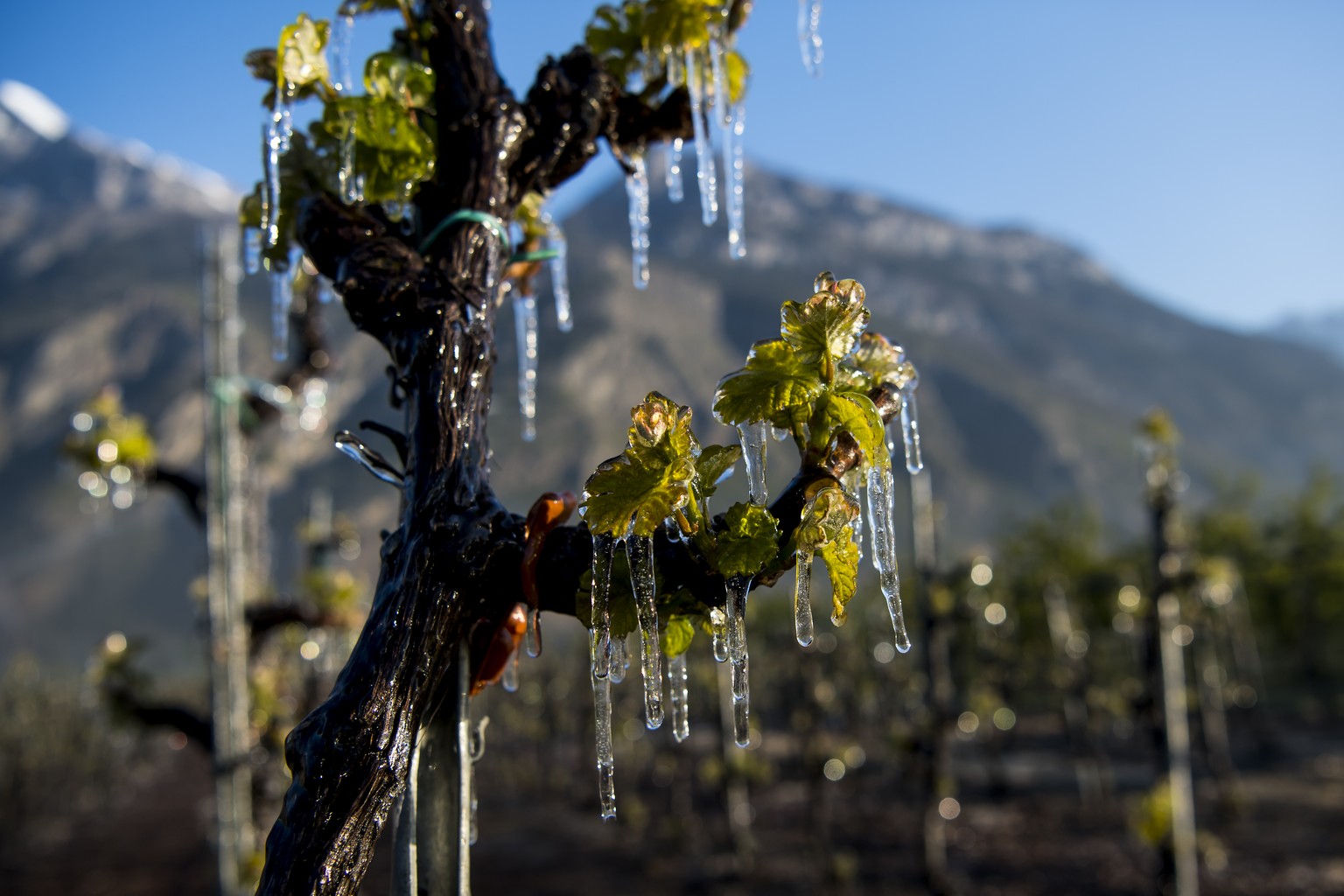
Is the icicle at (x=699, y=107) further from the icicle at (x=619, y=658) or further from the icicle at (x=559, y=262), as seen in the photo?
the icicle at (x=619, y=658)

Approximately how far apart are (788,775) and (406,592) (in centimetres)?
2177

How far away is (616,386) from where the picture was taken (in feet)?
408

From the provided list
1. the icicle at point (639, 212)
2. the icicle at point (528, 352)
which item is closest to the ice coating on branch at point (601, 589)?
the icicle at point (639, 212)

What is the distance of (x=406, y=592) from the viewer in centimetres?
121

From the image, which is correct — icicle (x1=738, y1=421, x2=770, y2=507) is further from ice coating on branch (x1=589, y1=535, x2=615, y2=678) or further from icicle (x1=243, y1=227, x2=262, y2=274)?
icicle (x1=243, y1=227, x2=262, y2=274)

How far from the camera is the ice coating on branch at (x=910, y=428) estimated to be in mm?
1375

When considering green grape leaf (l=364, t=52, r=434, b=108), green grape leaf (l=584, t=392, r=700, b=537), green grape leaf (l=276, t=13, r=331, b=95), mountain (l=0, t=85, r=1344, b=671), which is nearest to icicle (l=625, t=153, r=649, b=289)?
green grape leaf (l=364, t=52, r=434, b=108)

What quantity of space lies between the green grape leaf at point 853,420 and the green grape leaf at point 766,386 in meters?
0.02

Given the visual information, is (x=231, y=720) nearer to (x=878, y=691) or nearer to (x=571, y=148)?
(x=571, y=148)

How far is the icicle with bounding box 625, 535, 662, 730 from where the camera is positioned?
115 cm

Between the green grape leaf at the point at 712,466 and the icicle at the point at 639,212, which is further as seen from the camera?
the icicle at the point at 639,212

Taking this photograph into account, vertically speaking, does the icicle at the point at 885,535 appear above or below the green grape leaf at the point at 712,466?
below

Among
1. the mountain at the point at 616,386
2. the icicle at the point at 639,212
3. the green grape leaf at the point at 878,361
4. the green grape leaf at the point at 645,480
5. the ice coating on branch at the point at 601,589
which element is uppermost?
the mountain at the point at 616,386

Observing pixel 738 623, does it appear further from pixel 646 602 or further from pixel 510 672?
pixel 510 672
